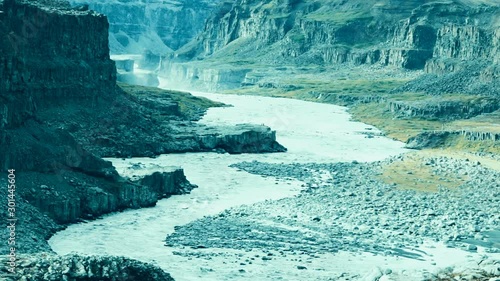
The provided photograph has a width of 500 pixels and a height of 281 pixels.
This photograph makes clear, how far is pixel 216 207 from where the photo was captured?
86.7 meters

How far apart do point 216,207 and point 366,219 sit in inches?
585

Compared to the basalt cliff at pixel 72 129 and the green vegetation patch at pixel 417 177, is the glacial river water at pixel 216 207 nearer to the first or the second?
the basalt cliff at pixel 72 129

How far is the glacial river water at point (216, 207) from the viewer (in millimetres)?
63697

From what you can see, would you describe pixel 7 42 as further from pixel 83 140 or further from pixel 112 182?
pixel 83 140

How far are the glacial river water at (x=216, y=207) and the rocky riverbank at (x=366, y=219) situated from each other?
197cm

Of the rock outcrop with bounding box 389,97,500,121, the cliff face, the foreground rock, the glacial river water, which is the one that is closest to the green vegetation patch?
the glacial river water

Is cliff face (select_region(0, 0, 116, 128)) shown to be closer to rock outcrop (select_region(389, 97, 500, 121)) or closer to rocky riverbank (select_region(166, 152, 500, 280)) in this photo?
rocky riverbank (select_region(166, 152, 500, 280))

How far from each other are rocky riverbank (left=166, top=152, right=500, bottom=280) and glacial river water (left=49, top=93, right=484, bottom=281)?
1.97 metres

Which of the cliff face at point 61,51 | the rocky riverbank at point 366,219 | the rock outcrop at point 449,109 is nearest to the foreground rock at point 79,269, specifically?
the rocky riverbank at point 366,219

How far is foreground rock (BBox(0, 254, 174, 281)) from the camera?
3706cm

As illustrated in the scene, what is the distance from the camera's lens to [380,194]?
92.9 meters

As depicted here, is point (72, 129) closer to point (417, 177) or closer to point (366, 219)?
point (417, 177)

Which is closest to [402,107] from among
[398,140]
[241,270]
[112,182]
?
[398,140]

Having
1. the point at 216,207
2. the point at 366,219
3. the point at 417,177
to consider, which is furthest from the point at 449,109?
the point at 366,219
